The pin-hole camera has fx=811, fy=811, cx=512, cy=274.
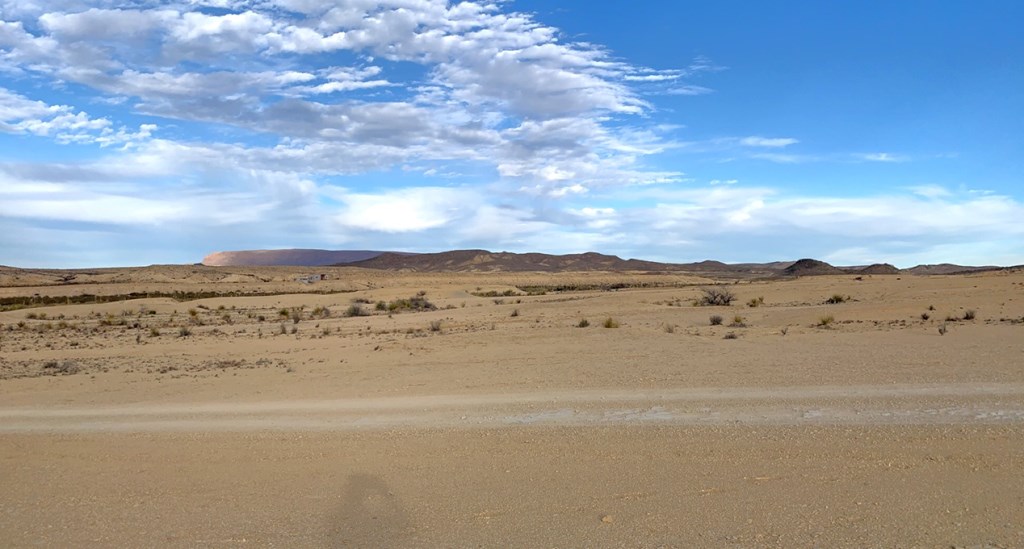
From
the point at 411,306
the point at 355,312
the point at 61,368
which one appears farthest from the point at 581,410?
the point at 411,306

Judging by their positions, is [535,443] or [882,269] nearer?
[535,443]

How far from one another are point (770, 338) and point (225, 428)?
15135 millimetres

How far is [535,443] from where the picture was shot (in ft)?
33.8

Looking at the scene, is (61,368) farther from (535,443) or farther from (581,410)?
(535,443)

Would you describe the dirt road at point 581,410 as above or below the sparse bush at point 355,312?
below

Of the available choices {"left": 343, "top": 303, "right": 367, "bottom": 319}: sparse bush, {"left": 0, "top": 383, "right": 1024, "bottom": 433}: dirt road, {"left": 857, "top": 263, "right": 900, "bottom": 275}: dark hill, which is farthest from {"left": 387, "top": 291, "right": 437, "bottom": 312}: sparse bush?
{"left": 857, "top": 263, "right": 900, "bottom": 275}: dark hill

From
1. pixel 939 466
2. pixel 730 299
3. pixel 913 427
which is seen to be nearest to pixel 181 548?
pixel 939 466

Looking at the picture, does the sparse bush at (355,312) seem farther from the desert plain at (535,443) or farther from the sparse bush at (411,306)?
the desert plain at (535,443)

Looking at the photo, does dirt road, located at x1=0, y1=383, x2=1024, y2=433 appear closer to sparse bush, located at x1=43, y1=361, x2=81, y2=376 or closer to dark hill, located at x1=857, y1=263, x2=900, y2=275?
sparse bush, located at x1=43, y1=361, x2=81, y2=376

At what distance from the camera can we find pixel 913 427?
1016cm

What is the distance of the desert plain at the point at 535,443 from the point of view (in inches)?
284

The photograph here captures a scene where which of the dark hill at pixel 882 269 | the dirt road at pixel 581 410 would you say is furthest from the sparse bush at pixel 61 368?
the dark hill at pixel 882 269

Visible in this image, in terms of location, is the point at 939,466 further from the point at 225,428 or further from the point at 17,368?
the point at 17,368

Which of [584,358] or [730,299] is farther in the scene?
[730,299]
